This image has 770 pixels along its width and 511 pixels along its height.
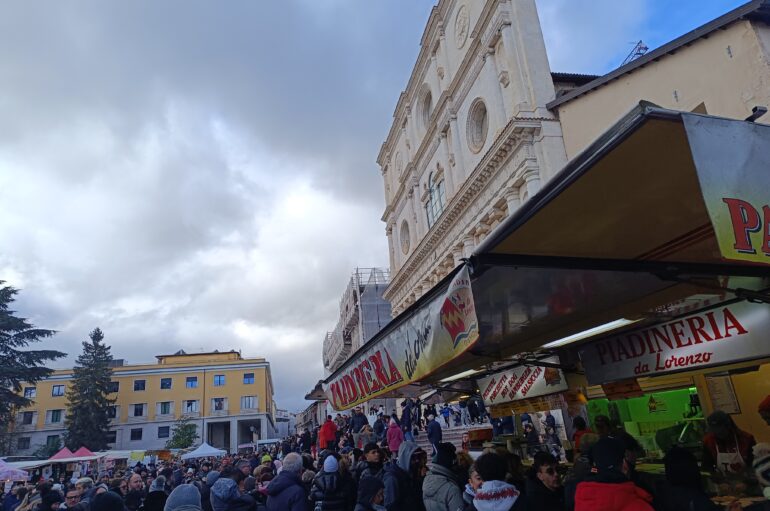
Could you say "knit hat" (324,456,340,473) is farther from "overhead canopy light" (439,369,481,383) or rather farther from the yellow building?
the yellow building

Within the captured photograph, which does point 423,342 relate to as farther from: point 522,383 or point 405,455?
point 522,383

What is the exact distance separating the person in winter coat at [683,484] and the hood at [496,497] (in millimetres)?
1249

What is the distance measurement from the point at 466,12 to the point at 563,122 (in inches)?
385

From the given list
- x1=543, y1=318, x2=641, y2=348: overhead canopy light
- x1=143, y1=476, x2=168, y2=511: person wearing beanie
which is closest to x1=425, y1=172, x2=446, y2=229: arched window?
x1=543, y1=318, x2=641, y2=348: overhead canopy light

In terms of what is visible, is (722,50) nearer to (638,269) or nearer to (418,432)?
(638,269)

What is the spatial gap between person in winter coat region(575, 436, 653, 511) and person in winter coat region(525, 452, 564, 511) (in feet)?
1.41

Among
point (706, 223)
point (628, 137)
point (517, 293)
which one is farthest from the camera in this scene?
point (517, 293)

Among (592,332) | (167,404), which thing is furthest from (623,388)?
(167,404)

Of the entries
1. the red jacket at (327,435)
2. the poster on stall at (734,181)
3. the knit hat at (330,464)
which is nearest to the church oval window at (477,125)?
the red jacket at (327,435)

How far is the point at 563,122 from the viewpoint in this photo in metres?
17.7

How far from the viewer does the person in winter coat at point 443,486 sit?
4162 millimetres

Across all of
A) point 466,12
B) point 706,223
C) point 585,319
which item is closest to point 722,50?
point 585,319

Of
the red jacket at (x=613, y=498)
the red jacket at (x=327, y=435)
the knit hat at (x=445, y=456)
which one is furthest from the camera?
the red jacket at (x=327, y=435)

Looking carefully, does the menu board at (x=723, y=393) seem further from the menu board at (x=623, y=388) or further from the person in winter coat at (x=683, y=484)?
the person in winter coat at (x=683, y=484)
